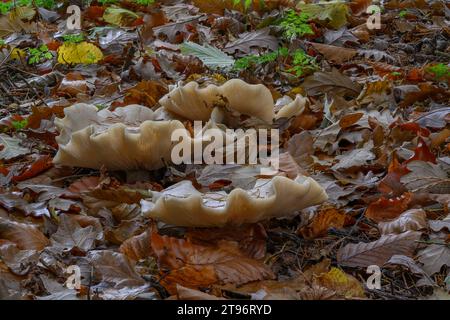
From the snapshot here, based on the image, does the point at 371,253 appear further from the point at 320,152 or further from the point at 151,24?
the point at 151,24

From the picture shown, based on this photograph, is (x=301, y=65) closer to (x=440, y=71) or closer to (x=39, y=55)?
(x=440, y=71)

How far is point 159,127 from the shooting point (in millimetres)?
2732

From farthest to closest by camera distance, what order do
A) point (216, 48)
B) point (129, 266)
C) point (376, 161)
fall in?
point (216, 48)
point (376, 161)
point (129, 266)

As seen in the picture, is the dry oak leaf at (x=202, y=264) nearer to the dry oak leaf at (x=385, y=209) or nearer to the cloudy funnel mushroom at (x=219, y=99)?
the dry oak leaf at (x=385, y=209)

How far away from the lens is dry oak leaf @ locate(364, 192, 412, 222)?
9.18 feet

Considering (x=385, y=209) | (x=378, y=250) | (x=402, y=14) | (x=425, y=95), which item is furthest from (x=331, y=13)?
(x=378, y=250)

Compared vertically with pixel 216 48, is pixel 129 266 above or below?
above

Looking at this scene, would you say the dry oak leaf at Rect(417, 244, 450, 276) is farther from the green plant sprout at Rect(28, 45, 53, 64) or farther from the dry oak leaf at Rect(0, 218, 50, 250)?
the green plant sprout at Rect(28, 45, 53, 64)

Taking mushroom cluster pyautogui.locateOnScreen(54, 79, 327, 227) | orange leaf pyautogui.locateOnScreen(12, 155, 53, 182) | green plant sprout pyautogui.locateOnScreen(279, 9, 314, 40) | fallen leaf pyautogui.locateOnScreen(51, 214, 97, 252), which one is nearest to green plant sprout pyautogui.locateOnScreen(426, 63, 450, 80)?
green plant sprout pyautogui.locateOnScreen(279, 9, 314, 40)

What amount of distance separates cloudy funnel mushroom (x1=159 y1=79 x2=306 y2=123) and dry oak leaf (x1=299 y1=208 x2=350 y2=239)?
29.8 inches

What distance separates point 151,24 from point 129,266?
394 cm

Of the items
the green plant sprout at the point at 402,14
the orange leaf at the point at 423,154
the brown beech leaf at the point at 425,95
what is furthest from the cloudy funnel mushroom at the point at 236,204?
the green plant sprout at the point at 402,14

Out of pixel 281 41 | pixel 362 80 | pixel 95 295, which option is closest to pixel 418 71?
pixel 362 80
